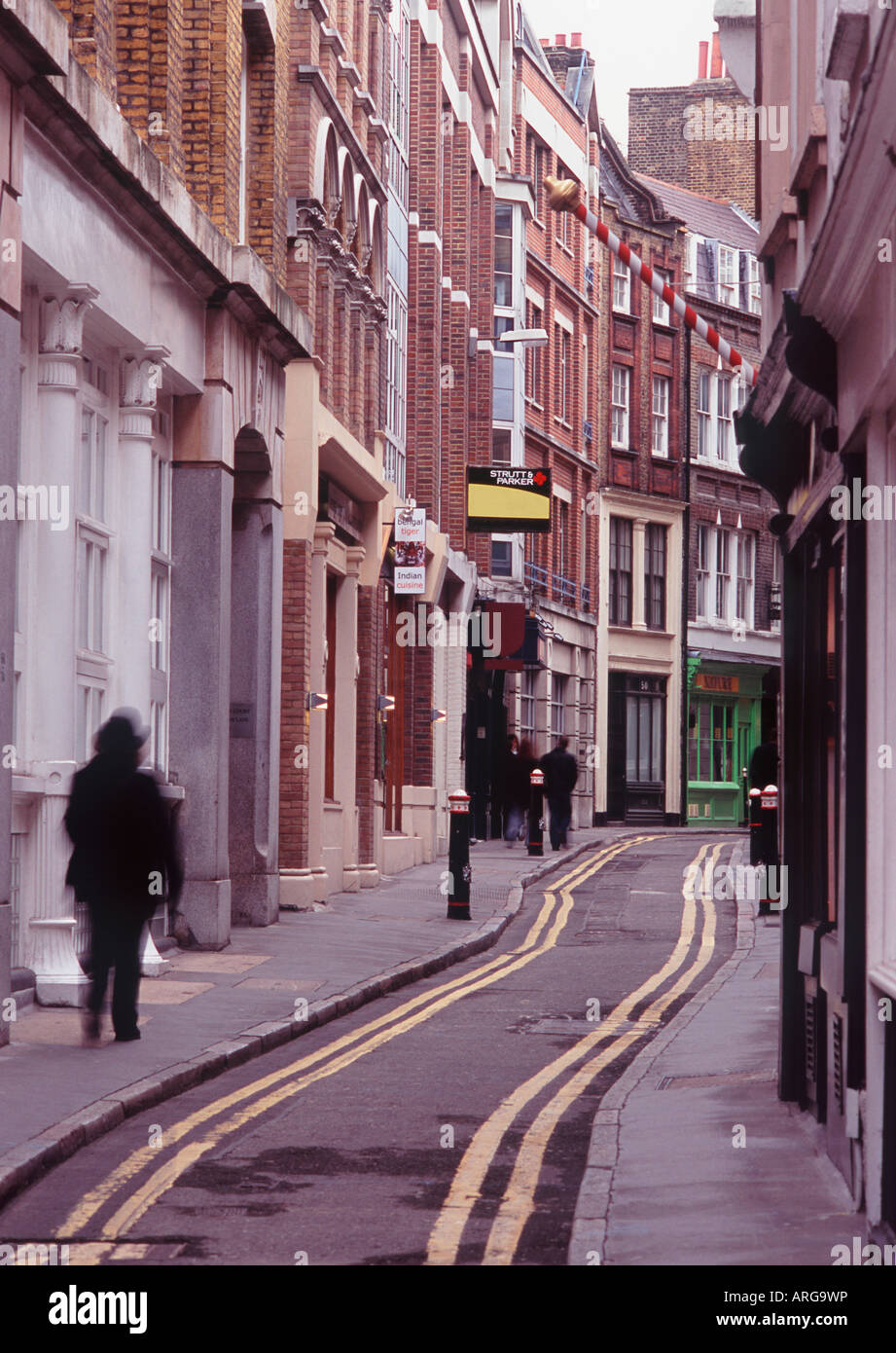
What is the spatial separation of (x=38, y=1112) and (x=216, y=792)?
8.76 m

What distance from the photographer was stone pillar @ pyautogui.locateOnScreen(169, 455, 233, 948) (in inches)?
721

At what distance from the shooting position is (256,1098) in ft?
36.3

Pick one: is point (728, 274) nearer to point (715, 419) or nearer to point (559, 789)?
point (715, 419)

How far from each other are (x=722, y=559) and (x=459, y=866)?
34.4 metres

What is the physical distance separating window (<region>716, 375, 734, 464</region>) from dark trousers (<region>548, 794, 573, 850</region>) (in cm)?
2243

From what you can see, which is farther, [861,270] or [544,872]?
[544,872]

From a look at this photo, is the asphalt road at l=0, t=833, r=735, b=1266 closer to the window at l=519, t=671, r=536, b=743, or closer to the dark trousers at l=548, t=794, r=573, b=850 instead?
the dark trousers at l=548, t=794, r=573, b=850

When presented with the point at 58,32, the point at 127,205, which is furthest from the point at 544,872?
the point at 58,32

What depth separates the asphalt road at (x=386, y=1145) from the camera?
7719 mm

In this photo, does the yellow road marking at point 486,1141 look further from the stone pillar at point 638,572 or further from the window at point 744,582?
the window at point 744,582

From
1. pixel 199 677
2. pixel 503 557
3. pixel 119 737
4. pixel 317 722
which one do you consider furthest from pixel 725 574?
pixel 119 737

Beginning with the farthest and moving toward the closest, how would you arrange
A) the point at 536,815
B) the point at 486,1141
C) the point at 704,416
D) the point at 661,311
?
the point at 704,416 < the point at 661,311 < the point at 536,815 < the point at 486,1141

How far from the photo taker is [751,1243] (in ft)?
24.1
